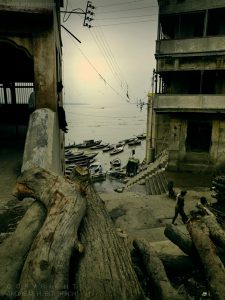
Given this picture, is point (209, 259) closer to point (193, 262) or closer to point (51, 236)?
point (193, 262)

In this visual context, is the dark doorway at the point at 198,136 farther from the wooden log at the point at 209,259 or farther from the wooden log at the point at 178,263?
the wooden log at the point at 178,263

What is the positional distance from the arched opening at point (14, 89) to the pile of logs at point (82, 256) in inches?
299

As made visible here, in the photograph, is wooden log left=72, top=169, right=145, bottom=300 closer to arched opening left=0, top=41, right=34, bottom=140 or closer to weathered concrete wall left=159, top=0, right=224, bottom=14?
arched opening left=0, top=41, right=34, bottom=140

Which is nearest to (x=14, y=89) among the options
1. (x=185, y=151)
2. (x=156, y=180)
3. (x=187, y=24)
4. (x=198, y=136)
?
(x=156, y=180)

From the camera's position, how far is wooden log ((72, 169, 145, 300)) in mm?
3311

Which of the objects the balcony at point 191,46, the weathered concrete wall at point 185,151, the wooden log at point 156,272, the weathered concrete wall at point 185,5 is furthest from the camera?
the weathered concrete wall at point 185,151

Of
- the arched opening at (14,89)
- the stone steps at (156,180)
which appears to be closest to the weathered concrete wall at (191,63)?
the stone steps at (156,180)

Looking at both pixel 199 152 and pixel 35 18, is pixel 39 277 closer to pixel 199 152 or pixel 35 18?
pixel 35 18

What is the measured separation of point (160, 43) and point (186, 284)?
16793mm

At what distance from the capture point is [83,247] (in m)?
4.09

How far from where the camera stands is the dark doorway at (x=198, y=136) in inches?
753

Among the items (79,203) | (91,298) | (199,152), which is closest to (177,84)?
(199,152)

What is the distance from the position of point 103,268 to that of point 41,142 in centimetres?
509

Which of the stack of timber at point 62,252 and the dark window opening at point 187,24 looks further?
the dark window opening at point 187,24
